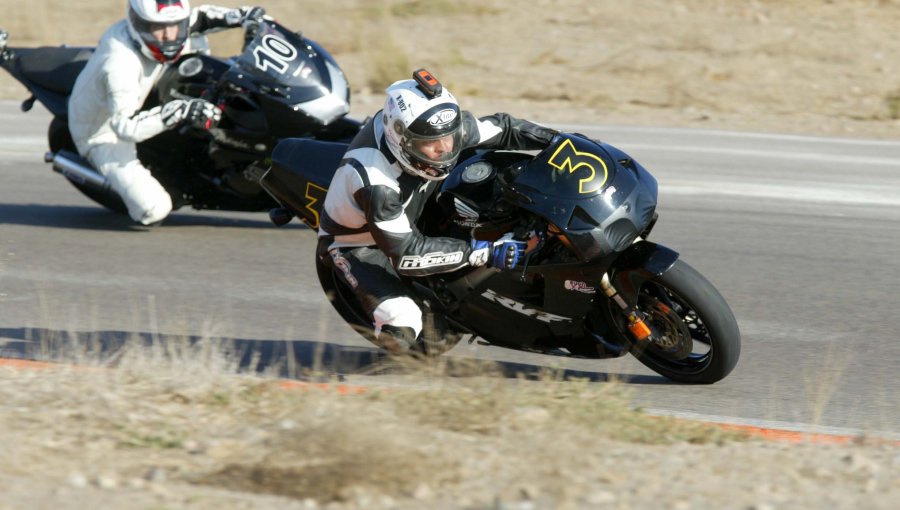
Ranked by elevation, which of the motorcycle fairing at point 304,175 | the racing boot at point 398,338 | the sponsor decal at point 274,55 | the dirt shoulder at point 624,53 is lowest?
the racing boot at point 398,338

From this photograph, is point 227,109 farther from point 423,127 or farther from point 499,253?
point 499,253

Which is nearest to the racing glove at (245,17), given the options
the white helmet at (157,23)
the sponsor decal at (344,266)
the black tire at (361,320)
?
the white helmet at (157,23)

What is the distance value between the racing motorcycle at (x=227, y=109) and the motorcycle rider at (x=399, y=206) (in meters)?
2.75

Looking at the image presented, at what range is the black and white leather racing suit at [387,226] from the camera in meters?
5.82

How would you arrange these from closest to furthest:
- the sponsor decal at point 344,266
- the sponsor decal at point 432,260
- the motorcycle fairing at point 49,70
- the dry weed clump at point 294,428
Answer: the dry weed clump at point 294,428 → the sponsor decal at point 432,260 → the sponsor decal at point 344,266 → the motorcycle fairing at point 49,70

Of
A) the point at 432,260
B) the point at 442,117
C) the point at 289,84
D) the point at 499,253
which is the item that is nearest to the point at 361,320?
the point at 432,260

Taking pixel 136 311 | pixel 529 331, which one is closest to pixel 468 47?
pixel 136 311

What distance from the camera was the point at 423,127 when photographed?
5652mm

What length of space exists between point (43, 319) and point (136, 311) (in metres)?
0.53

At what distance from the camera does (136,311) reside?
7.52 m

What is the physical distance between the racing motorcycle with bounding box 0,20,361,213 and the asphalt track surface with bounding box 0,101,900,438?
1.29 feet

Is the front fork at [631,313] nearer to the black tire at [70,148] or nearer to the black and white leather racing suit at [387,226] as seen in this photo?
the black and white leather racing suit at [387,226]

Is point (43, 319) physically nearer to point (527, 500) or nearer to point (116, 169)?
point (116, 169)

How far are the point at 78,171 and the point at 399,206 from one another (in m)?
4.38
